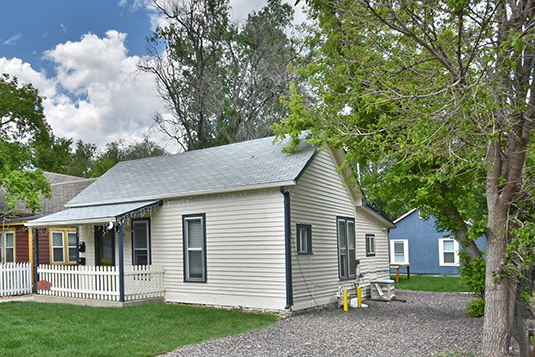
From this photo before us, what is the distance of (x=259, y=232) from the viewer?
12.8 metres

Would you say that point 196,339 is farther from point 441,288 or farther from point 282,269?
point 441,288

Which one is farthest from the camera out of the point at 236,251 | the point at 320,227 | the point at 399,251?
the point at 399,251

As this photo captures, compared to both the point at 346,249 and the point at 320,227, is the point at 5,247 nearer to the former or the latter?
the point at 320,227

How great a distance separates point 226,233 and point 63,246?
9.91 m

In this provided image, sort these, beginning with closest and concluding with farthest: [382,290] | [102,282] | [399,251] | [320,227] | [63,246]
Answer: [102,282]
[320,227]
[382,290]
[63,246]
[399,251]

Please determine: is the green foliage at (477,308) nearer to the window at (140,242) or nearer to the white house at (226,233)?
the white house at (226,233)

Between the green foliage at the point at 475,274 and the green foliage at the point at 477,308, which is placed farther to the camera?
the green foliage at the point at 477,308

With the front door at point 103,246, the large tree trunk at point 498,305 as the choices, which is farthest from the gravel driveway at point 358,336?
the front door at point 103,246

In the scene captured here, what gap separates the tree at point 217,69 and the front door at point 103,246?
49.8ft

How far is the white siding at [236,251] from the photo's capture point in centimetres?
1252

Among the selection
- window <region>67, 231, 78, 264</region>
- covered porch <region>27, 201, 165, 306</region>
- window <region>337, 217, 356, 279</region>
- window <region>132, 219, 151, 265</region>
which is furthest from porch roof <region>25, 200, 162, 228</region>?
window <region>337, 217, 356, 279</region>

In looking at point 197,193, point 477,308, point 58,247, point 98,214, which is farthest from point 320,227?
point 58,247

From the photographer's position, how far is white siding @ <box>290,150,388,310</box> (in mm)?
12852

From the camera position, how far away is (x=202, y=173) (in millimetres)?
15312
